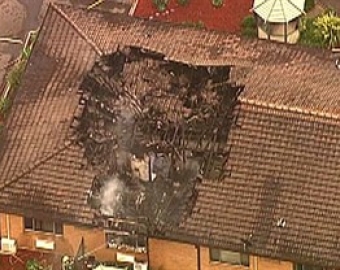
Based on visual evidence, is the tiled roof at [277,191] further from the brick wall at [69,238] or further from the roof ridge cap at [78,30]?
the roof ridge cap at [78,30]

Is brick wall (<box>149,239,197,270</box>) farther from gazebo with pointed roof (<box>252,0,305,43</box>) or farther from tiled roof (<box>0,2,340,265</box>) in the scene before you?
gazebo with pointed roof (<box>252,0,305,43</box>)

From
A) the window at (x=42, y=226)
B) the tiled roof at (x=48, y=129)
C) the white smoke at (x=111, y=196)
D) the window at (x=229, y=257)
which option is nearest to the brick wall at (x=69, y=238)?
the window at (x=42, y=226)

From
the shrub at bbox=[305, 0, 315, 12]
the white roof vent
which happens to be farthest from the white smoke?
the shrub at bbox=[305, 0, 315, 12]

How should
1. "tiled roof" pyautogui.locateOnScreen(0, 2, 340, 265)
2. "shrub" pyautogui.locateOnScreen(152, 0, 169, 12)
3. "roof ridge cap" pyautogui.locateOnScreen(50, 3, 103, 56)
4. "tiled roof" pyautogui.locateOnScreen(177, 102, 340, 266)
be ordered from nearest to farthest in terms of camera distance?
"tiled roof" pyautogui.locateOnScreen(177, 102, 340, 266) → "tiled roof" pyautogui.locateOnScreen(0, 2, 340, 265) → "roof ridge cap" pyautogui.locateOnScreen(50, 3, 103, 56) → "shrub" pyautogui.locateOnScreen(152, 0, 169, 12)

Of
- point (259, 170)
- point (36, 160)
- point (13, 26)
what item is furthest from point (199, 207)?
point (13, 26)

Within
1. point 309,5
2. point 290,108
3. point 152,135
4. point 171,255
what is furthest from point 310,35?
point 171,255

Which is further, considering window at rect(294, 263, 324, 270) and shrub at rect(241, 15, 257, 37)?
shrub at rect(241, 15, 257, 37)
